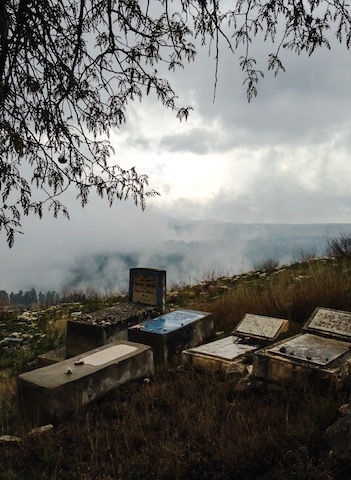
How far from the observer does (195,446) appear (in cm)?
349

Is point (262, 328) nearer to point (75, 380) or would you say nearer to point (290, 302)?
point (290, 302)

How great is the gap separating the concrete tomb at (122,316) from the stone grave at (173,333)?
613mm

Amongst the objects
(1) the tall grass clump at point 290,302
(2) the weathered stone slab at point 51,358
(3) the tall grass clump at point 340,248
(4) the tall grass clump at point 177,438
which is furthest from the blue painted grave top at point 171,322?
(3) the tall grass clump at point 340,248

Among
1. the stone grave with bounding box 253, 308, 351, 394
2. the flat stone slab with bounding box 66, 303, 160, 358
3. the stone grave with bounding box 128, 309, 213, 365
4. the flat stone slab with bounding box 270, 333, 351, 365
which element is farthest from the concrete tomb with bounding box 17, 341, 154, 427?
the flat stone slab with bounding box 66, 303, 160, 358

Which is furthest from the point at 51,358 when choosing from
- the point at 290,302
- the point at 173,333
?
the point at 290,302

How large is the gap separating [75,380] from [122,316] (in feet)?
10.6

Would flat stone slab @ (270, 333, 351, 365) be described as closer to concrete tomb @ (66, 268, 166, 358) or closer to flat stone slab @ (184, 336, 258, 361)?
flat stone slab @ (184, 336, 258, 361)

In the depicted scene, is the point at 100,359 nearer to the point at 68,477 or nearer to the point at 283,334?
the point at 68,477

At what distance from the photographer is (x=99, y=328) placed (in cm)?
731

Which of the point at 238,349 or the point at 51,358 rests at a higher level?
the point at 238,349

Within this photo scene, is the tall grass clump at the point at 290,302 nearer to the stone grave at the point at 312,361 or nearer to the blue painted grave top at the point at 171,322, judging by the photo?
the blue painted grave top at the point at 171,322

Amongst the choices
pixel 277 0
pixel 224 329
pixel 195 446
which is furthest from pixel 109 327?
pixel 277 0

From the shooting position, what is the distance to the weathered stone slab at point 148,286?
8.31 meters

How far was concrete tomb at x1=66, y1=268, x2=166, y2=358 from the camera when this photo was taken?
24.3 ft
